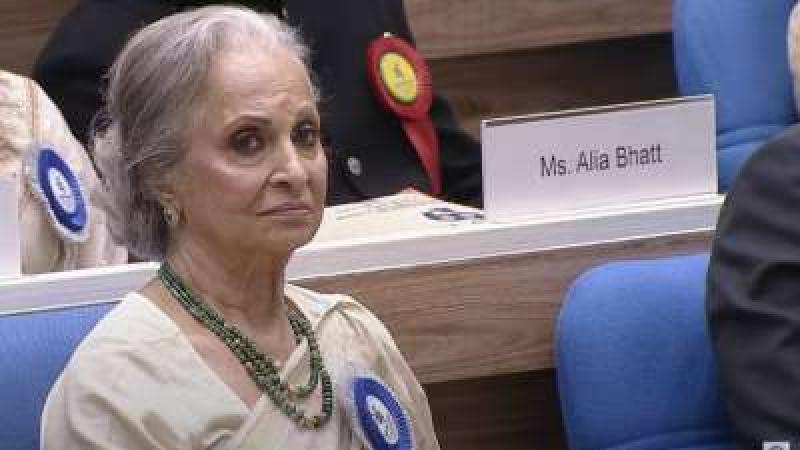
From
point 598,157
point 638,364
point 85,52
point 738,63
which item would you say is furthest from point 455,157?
point 638,364

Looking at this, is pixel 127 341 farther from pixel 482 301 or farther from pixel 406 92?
pixel 406 92

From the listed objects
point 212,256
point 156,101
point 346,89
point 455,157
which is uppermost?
point 156,101

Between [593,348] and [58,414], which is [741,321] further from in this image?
[58,414]

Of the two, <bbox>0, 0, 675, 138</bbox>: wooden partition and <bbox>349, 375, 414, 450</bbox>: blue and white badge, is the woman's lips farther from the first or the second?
<bbox>0, 0, 675, 138</bbox>: wooden partition

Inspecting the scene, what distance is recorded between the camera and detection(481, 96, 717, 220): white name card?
1782 mm

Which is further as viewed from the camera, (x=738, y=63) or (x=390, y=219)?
(x=738, y=63)

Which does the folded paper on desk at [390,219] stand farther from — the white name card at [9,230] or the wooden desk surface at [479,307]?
the white name card at [9,230]

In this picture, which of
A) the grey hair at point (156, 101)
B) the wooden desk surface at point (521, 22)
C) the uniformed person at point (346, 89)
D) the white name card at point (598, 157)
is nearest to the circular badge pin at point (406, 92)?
the uniformed person at point (346, 89)

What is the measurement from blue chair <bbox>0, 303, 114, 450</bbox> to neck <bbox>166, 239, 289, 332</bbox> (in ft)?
0.46

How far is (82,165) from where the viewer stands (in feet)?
6.44

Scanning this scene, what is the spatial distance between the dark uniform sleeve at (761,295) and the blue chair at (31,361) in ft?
1.80

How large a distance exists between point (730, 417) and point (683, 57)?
87cm

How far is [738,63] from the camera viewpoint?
2.47 m

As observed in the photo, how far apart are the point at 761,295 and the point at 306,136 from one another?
45cm
